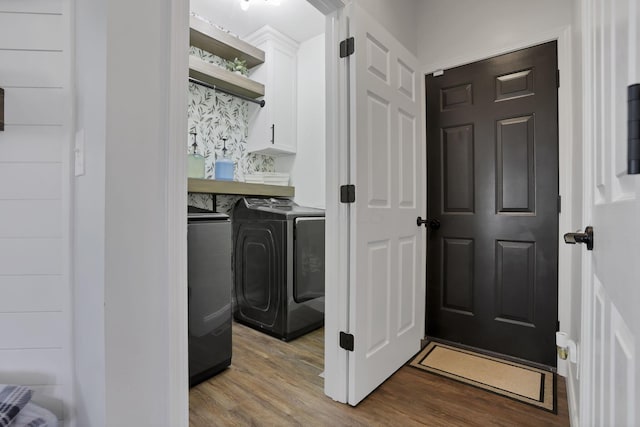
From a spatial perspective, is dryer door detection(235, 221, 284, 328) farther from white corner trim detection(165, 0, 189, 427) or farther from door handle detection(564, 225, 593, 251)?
door handle detection(564, 225, 593, 251)

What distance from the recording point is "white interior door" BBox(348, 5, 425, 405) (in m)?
1.62

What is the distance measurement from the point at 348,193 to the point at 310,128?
1757mm

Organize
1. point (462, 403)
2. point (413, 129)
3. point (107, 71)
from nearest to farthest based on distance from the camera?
point (107, 71)
point (462, 403)
point (413, 129)

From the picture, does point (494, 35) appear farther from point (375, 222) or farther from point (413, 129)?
point (375, 222)

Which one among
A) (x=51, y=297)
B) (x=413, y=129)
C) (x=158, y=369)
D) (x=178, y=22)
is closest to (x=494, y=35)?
(x=413, y=129)

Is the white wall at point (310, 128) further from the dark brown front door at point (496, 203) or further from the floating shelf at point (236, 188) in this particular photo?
the dark brown front door at point (496, 203)

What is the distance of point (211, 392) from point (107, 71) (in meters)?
1.62

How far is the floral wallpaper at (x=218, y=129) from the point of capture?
2.90m

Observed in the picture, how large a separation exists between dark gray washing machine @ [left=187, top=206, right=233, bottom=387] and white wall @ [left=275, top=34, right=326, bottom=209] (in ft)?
4.60

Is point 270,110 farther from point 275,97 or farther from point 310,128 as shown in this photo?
point 310,128

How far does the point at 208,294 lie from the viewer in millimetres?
1807

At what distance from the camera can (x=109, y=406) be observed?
777 mm

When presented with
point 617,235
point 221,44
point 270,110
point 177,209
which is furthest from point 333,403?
point 221,44

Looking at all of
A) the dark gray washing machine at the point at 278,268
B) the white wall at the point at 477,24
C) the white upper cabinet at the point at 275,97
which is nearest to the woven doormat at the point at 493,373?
the dark gray washing machine at the point at 278,268
